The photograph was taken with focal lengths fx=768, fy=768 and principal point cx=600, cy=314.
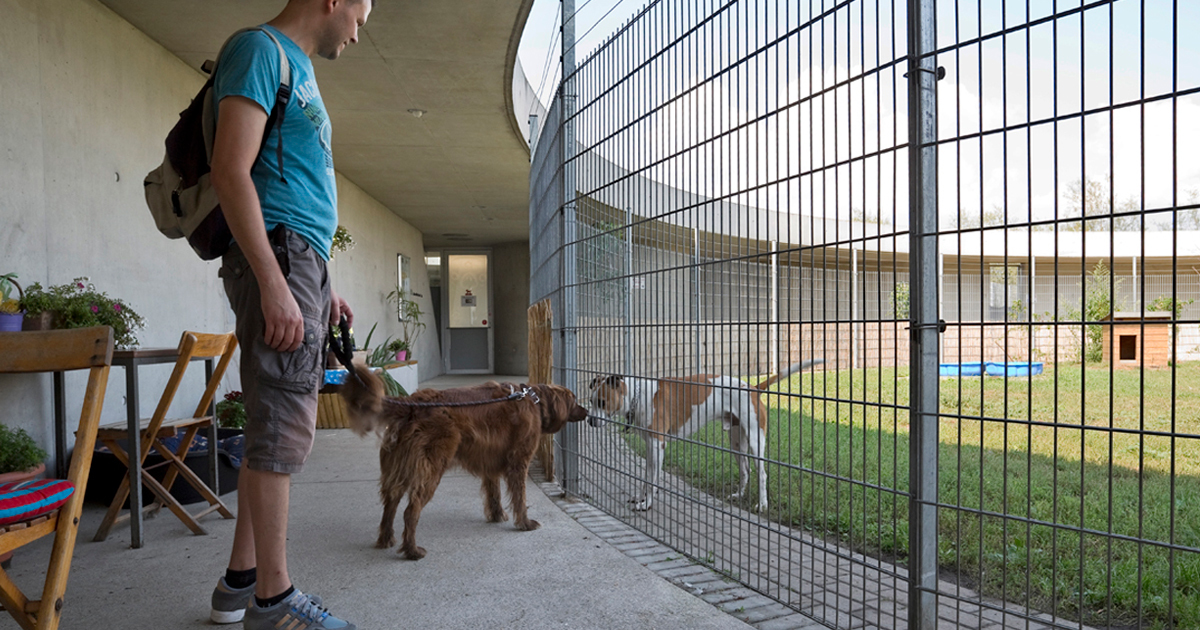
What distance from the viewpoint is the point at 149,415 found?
18.2ft

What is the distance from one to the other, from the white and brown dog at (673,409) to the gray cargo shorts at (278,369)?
1586 millimetres

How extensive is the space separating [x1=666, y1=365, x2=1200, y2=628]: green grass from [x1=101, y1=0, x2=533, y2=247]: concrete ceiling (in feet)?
12.5

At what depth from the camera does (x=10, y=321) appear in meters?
3.57

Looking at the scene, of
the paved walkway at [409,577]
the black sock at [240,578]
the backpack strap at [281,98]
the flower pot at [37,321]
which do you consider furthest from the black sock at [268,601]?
the flower pot at [37,321]

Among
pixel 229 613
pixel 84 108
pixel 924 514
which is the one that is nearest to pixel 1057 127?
pixel 924 514

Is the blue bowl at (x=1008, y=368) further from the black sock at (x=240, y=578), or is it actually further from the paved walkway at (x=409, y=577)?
the black sock at (x=240, y=578)

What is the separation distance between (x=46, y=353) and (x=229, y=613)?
0.92 meters

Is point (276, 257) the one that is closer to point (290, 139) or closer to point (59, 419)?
point (290, 139)

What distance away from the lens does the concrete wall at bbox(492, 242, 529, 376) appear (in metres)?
18.5

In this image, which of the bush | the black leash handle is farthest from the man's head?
the bush

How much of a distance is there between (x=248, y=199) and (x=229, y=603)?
126 centimetres

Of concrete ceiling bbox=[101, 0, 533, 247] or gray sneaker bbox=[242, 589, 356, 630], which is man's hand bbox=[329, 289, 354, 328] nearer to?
gray sneaker bbox=[242, 589, 356, 630]

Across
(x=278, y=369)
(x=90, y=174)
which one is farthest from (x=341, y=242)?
(x=278, y=369)

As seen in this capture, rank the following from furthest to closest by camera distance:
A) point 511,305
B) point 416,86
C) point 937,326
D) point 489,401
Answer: point 511,305 → point 416,86 → point 489,401 → point 937,326
